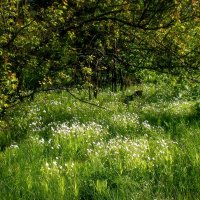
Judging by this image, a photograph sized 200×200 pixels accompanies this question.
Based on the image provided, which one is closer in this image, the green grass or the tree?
the green grass

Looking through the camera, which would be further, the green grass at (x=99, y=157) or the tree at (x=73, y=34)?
the tree at (x=73, y=34)

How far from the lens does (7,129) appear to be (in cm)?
934

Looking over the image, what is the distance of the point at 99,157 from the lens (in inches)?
275

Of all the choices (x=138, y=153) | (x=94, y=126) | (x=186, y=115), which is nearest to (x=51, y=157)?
(x=138, y=153)

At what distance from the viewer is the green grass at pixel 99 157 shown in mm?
5395

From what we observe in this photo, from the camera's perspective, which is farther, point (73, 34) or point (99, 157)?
point (73, 34)

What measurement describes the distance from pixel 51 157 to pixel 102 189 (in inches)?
79.6

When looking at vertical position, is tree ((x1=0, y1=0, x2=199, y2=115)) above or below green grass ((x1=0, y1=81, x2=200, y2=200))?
above

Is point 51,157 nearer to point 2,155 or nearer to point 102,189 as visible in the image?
point 2,155

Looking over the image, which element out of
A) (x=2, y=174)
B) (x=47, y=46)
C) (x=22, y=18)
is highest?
(x=22, y=18)

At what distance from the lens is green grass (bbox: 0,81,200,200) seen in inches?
212

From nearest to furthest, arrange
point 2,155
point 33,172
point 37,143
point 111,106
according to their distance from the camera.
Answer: point 33,172 → point 2,155 → point 37,143 → point 111,106

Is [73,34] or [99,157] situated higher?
[73,34]

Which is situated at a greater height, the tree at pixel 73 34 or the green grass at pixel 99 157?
the tree at pixel 73 34
